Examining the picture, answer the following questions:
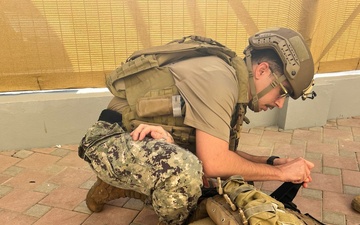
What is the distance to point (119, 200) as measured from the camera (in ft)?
8.47

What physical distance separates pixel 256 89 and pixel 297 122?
6.86ft

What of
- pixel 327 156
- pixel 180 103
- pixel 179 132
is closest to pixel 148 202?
pixel 179 132

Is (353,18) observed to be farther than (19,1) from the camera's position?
Yes

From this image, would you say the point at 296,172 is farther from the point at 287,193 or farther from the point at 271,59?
the point at 271,59

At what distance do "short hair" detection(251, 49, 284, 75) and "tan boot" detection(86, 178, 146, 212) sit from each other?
1126 millimetres

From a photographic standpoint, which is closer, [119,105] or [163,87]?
[163,87]

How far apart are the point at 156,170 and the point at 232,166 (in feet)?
1.35

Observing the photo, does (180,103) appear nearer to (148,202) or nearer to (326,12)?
(148,202)

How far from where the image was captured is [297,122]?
12.8 ft

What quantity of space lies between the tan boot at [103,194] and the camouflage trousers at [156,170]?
374 millimetres

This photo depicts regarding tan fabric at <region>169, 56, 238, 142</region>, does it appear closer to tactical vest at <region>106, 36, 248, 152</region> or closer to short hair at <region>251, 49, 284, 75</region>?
tactical vest at <region>106, 36, 248, 152</region>

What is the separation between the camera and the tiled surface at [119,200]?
2402mm

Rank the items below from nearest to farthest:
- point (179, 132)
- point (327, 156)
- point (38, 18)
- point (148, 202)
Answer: point (179, 132) < point (148, 202) < point (38, 18) < point (327, 156)

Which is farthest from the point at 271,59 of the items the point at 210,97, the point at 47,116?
the point at 47,116
